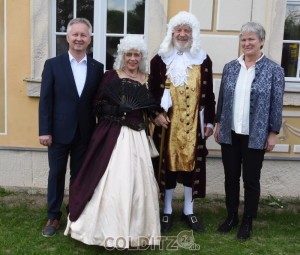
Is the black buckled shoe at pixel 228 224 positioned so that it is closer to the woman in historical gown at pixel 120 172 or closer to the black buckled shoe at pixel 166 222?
the black buckled shoe at pixel 166 222

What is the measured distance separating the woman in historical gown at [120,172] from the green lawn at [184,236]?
0.18 m

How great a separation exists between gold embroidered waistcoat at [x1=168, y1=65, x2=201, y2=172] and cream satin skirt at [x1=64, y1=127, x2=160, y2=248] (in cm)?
35

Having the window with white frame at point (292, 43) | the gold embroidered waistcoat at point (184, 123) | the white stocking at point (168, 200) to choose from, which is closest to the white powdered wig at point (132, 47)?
the gold embroidered waistcoat at point (184, 123)

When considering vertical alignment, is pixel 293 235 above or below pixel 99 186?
below

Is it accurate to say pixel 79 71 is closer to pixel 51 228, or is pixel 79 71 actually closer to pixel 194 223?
pixel 51 228

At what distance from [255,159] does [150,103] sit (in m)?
0.97

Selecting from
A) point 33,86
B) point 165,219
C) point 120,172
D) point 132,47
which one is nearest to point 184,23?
point 132,47

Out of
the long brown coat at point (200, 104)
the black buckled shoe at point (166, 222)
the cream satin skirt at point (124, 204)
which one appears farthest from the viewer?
the black buckled shoe at point (166, 222)

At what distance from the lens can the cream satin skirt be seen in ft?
10.2

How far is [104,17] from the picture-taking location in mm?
4523

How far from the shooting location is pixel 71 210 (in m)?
3.26

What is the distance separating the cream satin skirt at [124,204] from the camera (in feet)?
10.2

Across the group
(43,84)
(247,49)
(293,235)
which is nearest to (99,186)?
(43,84)

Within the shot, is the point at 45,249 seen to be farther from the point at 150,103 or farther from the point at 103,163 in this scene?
the point at 150,103
